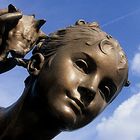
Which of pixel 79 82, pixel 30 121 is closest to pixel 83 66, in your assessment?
pixel 79 82

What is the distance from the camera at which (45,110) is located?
1.93m

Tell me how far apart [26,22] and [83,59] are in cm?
51

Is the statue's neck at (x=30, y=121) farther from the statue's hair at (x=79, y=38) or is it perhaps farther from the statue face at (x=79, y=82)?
the statue's hair at (x=79, y=38)

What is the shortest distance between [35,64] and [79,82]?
10.3 inches

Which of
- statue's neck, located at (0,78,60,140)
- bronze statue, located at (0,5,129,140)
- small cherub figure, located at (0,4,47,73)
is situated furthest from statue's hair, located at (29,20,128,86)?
statue's neck, located at (0,78,60,140)

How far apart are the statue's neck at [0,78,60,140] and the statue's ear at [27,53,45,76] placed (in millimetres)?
82

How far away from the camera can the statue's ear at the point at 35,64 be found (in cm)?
207

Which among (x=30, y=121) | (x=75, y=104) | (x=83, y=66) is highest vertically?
(x=83, y=66)

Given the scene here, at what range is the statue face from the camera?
1907 millimetres

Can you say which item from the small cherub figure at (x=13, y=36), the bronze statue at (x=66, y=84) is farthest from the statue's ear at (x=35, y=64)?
the small cherub figure at (x=13, y=36)

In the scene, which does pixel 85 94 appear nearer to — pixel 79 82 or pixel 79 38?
pixel 79 82

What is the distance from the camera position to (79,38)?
2117mm

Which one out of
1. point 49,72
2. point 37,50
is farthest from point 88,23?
point 49,72

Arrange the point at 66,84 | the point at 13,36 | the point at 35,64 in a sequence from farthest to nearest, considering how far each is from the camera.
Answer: the point at 13,36
the point at 35,64
the point at 66,84
